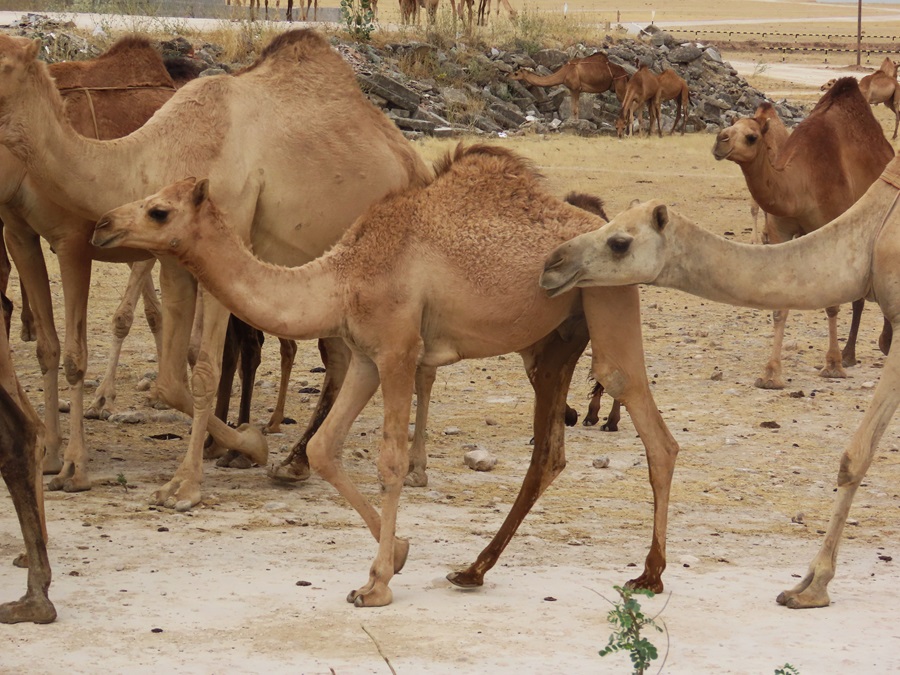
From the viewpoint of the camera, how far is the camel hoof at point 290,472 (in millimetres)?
7320

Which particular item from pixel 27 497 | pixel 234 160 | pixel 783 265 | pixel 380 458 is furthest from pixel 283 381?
pixel 783 265

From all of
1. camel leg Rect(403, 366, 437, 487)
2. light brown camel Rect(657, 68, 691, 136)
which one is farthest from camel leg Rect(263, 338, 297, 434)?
light brown camel Rect(657, 68, 691, 136)

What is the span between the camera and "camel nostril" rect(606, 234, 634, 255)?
5.33 m

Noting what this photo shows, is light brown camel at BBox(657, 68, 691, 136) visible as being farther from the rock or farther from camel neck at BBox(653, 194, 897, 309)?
camel neck at BBox(653, 194, 897, 309)

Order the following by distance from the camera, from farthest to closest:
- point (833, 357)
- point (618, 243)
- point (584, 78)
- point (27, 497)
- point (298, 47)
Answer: point (584, 78) < point (833, 357) < point (298, 47) < point (618, 243) < point (27, 497)

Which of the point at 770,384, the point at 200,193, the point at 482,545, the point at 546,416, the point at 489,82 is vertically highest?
the point at 200,193

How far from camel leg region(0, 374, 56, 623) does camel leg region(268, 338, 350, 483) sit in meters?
2.16

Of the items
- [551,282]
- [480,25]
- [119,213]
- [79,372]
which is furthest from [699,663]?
[480,25]

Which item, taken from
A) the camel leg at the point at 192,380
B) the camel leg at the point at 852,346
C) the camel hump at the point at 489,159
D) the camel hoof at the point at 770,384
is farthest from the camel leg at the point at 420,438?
the camel leg at the point at 852,346

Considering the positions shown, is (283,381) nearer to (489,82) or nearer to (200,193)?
(200,193)

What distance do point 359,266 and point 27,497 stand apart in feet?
5.05

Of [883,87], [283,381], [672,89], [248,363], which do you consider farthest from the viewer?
[883,87]

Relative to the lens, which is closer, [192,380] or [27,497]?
[27,497]

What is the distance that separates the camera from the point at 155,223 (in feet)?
17.7
